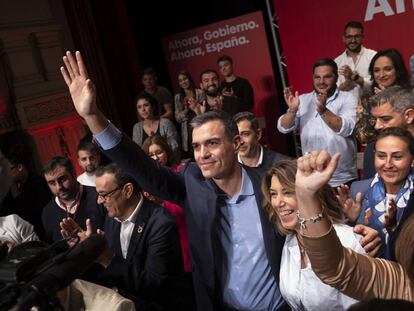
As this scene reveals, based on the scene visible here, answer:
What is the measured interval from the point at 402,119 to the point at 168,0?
483 centimetres

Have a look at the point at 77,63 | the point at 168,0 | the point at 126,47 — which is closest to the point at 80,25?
the point at 126,47

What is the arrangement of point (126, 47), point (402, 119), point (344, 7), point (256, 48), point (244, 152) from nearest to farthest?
point (402, 119), point (244, 152), point (344, 7), point (256, 48), point (126, 47)

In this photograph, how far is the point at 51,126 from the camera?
5789mm

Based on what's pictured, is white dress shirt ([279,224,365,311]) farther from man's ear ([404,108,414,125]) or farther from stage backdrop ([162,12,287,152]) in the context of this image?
stage backdrop ([162,12,287,152])

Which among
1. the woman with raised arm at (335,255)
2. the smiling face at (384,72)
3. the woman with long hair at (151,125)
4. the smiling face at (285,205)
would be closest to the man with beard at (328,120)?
the smiling face at (384,72)

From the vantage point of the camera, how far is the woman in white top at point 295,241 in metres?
1.54

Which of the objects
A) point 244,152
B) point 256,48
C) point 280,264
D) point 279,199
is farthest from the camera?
point 256,48

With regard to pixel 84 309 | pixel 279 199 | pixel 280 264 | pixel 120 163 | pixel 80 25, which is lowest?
pixel 280 264

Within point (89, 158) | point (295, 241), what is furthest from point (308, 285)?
point (89, 158)

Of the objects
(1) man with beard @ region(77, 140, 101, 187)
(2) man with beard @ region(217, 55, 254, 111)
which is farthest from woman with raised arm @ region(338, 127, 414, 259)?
(2) man with beard @ region(217, 55, 254, 111)

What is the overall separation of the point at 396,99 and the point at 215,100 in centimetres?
263

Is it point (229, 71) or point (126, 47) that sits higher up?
point (126, 47)

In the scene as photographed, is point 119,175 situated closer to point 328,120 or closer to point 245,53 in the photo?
point 328,120

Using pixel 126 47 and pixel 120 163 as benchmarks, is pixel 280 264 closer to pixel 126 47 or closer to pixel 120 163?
Answer: pixel 120 163
